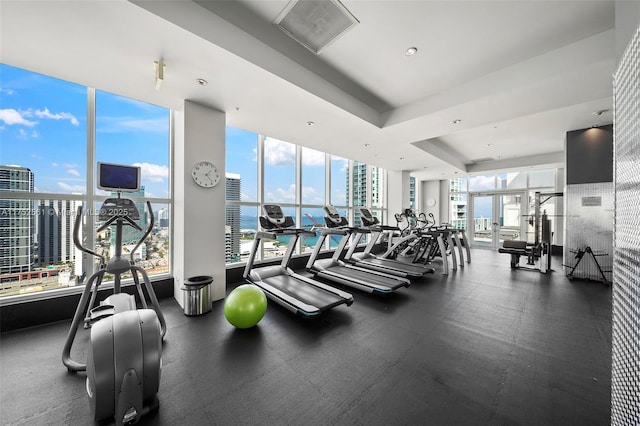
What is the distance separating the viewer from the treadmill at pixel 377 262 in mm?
5011

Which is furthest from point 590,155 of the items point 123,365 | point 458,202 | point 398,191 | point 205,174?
point 123,365

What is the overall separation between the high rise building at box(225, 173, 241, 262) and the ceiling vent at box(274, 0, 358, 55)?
3.11 metres

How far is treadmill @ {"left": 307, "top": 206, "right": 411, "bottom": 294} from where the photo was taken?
4.06 meters

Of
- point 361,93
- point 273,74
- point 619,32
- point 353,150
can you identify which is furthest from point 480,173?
point 273,74

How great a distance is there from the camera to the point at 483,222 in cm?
995

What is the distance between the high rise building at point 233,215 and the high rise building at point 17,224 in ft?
8.66

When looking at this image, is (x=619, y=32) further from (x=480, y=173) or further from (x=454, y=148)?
(x=480, y=173)

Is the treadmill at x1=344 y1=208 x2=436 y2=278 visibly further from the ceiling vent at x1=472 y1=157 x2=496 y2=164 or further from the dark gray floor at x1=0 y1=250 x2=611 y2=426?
the ceiling vent at x1=472 y1=157 x2=496 y2=164

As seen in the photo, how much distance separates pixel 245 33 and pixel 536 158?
9.35m

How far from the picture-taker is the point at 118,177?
2.37m

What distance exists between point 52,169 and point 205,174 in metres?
1.87

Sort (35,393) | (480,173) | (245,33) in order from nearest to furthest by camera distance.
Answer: (35,393) → (245,33) → (480,173)

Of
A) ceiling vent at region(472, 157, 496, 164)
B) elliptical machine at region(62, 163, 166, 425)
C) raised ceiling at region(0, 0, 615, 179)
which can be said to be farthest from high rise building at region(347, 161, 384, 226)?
elliptical machine at region(62, 163, 166, 425)

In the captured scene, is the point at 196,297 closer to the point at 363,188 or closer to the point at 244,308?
the point at 244,308
